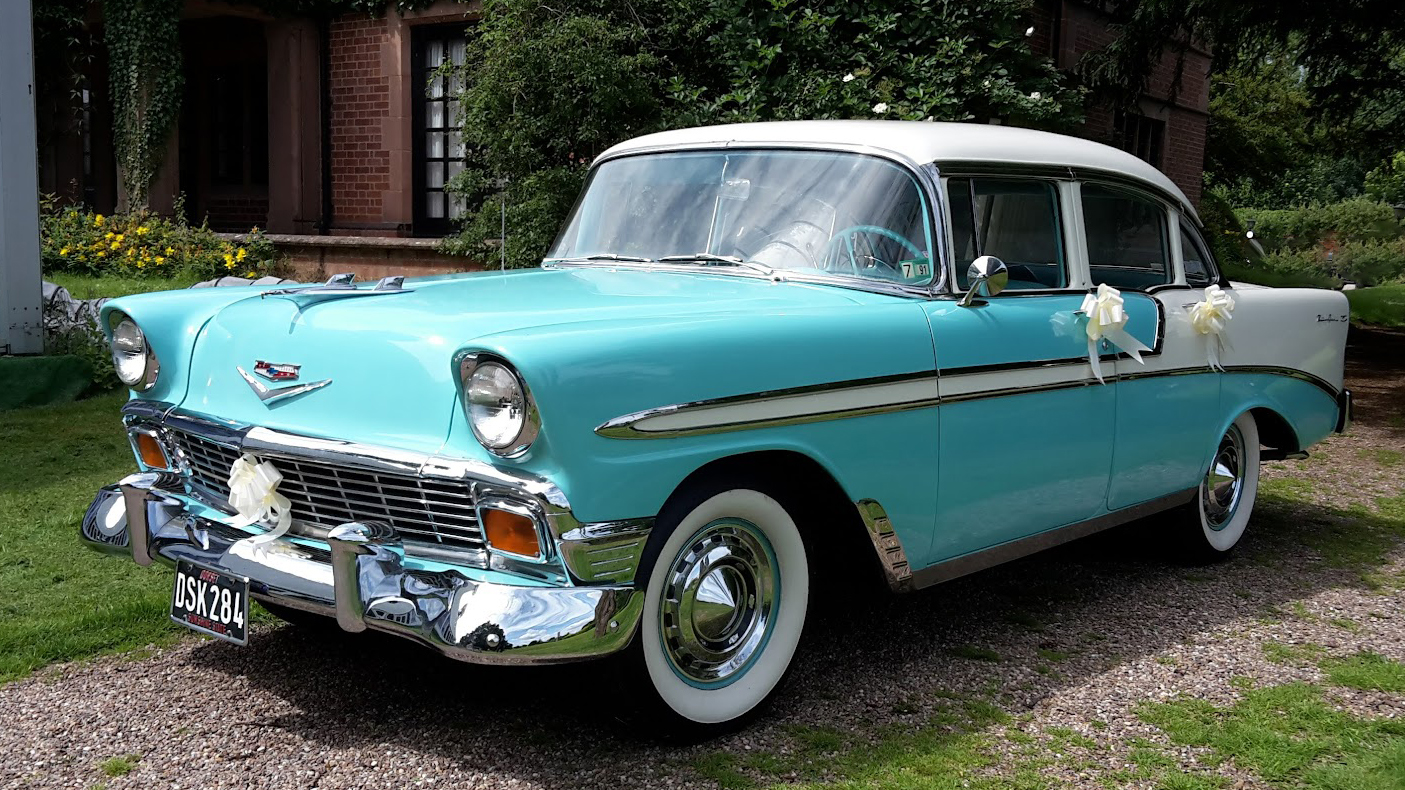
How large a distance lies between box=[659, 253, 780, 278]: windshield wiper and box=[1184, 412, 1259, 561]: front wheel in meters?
2.24

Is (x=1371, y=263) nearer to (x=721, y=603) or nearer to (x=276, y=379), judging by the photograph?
(x=721, y=603)

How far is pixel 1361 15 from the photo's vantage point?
1073 centimetres

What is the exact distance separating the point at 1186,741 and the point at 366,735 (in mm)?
2189

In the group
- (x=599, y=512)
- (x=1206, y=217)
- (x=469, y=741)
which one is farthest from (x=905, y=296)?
(x=1206, y=217)

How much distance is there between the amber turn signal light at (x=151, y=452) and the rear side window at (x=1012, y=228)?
243 cm

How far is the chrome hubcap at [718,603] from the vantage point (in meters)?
3.08

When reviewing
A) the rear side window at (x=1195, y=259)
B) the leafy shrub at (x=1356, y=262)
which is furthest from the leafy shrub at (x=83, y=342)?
the leafy shrub at (x=1356, y=262)

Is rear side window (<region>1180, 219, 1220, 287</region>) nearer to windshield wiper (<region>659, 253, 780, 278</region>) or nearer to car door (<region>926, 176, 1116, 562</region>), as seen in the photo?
car door (<region>926, 176, 1116, 562</region>)

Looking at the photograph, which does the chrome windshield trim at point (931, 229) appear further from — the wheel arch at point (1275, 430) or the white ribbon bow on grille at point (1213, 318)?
the wheel arch at point (1275, 430)

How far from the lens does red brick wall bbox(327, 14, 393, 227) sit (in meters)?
14.2

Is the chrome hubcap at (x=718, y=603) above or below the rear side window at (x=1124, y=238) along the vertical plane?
below

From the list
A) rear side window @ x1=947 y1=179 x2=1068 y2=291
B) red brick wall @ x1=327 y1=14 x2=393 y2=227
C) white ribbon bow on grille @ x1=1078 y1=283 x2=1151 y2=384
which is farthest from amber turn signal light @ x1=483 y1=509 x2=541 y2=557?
red brick wall @ x1=327 y1=14 x2=393 y2=227

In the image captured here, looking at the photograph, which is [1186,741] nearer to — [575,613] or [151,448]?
[575,613]

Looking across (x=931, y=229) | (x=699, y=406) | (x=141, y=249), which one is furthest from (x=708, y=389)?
(x=141, y=249)
